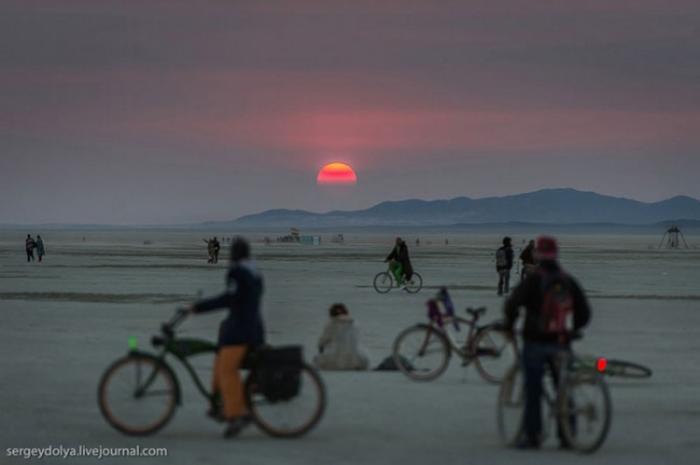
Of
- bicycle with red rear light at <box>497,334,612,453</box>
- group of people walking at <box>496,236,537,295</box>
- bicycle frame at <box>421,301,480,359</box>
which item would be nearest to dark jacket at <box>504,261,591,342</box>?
bicycle with red rear light at <box>497,334,612,453</box>

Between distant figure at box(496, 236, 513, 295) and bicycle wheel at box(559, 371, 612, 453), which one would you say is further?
distant figure at box(496, 236, 513, 295)

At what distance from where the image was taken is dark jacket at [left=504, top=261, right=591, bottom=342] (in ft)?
34.7

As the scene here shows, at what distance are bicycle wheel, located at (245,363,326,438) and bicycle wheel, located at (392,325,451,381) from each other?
177 inches

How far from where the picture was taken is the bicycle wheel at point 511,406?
10.9 metres

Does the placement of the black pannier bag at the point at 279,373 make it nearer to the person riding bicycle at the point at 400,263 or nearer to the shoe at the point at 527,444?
the shoe at the point at 527,444

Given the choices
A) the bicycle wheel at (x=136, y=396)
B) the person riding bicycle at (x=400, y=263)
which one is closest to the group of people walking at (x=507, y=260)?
the person riding bicycle at (x=400, y=263)

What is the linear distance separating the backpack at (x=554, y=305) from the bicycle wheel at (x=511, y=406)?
1.82 feet

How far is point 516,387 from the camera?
1092 centimetres

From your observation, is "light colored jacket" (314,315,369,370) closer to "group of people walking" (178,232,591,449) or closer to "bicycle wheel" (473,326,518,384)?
"bicycle wheel" (473,326,518,384)

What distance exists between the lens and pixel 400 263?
39188 millimetres

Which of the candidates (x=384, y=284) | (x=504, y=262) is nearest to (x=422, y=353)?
(x=504, y=262)

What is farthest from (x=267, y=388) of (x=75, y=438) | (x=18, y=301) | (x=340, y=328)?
(x=18, y=301)

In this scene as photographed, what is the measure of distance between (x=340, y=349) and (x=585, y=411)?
6394 mm

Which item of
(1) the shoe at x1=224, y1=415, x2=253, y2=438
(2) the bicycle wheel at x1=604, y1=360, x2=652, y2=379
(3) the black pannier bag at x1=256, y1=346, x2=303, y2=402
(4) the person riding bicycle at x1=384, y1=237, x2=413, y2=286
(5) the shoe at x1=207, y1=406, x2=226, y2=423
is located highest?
(4) the person riding bicycle at x1=384, y1=237, x2=413, y2=286
